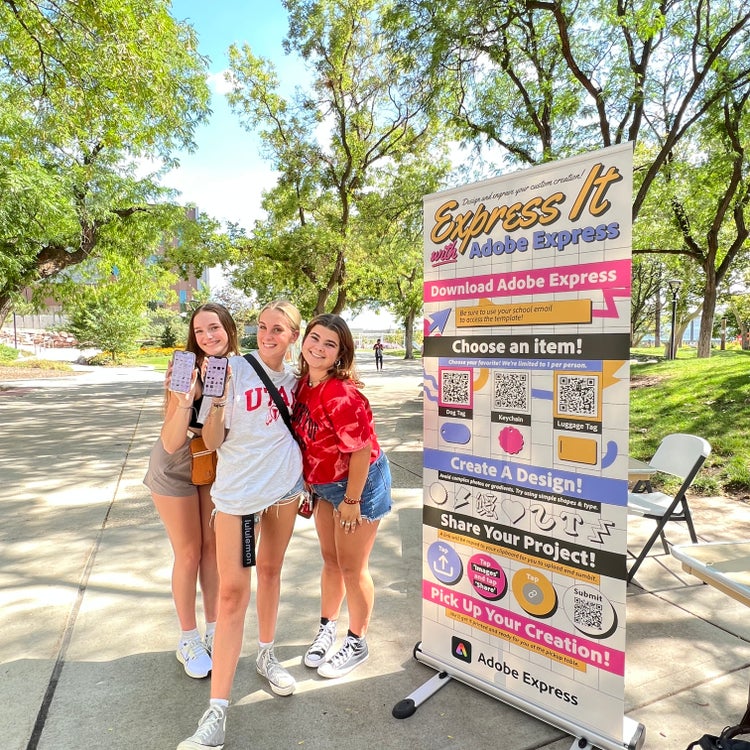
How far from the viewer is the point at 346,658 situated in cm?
264

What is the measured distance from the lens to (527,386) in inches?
86.9

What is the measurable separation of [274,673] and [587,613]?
1466 mm

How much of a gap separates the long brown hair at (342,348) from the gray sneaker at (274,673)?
4.54 feet

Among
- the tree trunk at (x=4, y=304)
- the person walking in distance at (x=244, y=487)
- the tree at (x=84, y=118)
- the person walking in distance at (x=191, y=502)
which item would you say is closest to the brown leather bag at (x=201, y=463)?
the person walking in distance at (x=191, y=502)

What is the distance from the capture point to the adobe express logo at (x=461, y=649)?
2.49 metres

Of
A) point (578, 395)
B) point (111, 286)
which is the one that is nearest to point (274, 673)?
point (578, 395)

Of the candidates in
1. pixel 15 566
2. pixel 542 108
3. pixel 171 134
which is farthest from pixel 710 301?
pixel 15 566

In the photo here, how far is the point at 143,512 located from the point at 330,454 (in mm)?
→ 3508

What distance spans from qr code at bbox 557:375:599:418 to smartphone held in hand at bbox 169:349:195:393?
148 cm

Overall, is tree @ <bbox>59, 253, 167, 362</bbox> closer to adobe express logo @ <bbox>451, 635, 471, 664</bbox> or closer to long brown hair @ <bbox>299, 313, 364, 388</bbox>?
long brown hair @ <bbox>299, 313, 364, 388</bbox>

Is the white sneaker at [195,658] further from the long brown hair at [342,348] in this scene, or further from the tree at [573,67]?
the tree at [573,67]

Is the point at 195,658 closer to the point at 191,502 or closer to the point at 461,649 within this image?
the point at 191,502

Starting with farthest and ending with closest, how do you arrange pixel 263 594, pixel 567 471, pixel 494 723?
pixel 263 594
pixel 494 723
pixel 567 471

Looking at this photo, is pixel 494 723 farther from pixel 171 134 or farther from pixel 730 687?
pixel 171 134
